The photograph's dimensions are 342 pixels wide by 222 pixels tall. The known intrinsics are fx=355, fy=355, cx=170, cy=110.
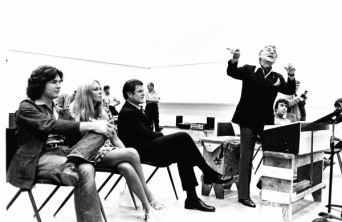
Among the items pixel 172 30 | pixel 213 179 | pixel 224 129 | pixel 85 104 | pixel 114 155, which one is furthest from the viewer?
pixel 172 30

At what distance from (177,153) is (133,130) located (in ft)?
1.52

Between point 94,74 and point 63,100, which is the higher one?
point 94,74

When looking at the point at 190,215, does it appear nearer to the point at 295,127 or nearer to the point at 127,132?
the point at 127,132

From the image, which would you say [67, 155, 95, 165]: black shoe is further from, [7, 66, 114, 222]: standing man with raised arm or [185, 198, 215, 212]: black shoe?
[185, 198, 215, 212]: black shoe

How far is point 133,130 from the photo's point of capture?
3.32m

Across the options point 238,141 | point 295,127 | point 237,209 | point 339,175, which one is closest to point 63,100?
point 238,141

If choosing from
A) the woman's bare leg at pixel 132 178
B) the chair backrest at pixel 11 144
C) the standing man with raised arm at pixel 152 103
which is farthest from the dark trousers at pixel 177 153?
the standing man with raised arm at pixel 152 103

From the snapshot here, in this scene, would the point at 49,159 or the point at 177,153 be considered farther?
the point at 177,153

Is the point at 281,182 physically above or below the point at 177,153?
below

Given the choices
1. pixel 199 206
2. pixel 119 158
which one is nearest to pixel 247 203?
pixel 199 206

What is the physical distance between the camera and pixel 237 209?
11.2 feet

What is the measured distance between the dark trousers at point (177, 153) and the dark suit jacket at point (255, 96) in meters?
0.60

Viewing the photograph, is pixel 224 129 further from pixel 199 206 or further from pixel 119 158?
pixel 119 158

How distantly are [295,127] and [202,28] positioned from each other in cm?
683
